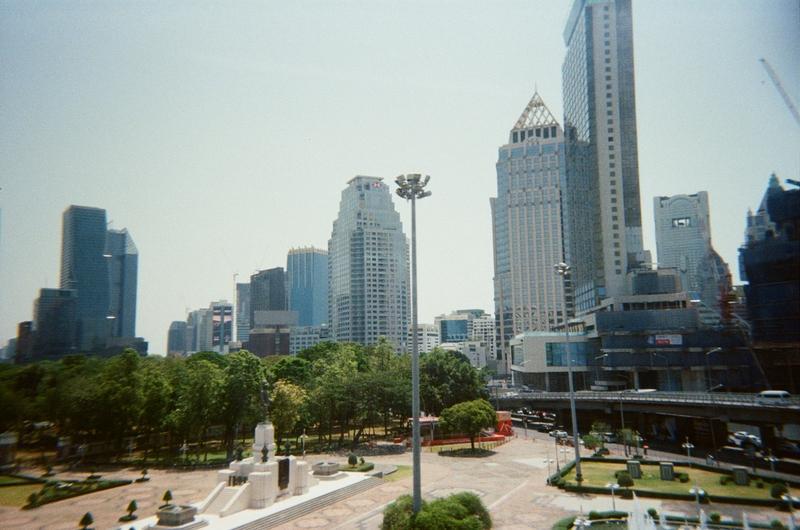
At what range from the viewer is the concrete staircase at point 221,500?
3039 cm

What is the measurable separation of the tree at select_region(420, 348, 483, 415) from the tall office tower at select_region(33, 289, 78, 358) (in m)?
62.8

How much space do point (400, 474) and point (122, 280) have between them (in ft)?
334

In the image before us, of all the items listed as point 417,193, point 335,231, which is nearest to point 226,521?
point 417,193

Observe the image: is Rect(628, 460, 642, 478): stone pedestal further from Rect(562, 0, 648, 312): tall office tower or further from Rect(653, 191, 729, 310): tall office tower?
Rect(653, 191, 729, 310): tall office tower

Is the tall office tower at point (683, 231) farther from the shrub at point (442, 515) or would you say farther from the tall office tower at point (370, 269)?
the shrub at point (442, 515)

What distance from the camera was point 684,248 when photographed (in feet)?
582

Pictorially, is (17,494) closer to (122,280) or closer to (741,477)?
(741,477)

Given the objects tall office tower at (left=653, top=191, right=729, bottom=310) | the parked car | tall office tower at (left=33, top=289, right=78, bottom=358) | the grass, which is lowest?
the parked car

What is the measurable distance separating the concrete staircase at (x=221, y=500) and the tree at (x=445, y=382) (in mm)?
33725

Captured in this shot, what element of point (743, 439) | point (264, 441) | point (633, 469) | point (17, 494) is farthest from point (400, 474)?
point (743, 439)

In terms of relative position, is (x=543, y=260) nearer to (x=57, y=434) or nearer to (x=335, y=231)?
(x=335, y=231)

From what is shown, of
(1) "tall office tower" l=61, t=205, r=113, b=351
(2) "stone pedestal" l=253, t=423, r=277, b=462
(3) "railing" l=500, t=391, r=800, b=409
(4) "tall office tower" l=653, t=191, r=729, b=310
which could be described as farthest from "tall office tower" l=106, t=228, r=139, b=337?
(4) "tall office tower" l=653, t=191, r=729, b=310

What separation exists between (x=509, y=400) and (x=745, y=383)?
3531 cm

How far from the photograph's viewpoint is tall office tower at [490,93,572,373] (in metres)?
168
